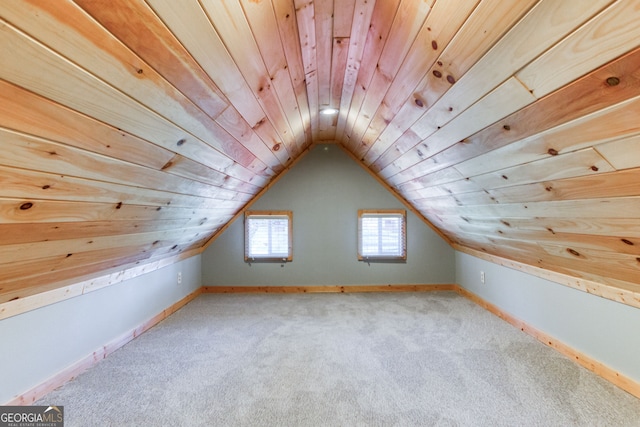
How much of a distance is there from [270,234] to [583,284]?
3.27m

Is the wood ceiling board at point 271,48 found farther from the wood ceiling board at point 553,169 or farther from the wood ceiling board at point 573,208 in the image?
the wood ceiling board at point 573,208

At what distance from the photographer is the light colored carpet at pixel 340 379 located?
162cm

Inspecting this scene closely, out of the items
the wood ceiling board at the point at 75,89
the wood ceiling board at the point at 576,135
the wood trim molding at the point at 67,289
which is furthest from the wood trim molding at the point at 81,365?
the wood ceiling board at the point at 576,135

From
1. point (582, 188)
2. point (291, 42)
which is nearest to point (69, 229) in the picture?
point (291, 42)

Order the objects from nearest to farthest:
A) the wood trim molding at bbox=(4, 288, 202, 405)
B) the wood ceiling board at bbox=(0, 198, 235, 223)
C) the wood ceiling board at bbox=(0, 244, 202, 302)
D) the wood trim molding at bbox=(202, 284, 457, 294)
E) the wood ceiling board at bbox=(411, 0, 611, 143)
A: the wood ceiling board at bbox=(411, 0, 611, 143) → the wood ceiling board at bbox=(0, 198, 235, 223) → the wood ceiling board at bbox=(0, 244, 202, 302) → the wood trim molding at bbox=(4, 288, 202, 405) → the wood trim molding at bbox=(202, 284, 457, 294)

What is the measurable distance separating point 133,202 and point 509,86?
73.4 inches

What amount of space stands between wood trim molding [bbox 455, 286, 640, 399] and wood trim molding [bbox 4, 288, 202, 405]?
3.50 meters

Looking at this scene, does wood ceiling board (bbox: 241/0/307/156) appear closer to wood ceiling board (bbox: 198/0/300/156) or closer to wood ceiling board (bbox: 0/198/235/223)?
wood ceiling board (bbox: 198/0/300/156)

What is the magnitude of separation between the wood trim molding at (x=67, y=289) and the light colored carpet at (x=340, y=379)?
55 centimetres

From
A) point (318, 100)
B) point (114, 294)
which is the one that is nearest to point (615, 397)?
point (318, 100)

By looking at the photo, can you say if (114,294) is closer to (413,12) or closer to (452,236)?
(413,12)

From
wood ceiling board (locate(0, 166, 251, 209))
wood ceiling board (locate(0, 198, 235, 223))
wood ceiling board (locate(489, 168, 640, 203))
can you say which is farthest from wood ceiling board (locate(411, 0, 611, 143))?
wood ceiling board (locate(0, 198, 235, 223))

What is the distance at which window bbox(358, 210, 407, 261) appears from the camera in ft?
13.6

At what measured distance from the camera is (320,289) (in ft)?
13.6
